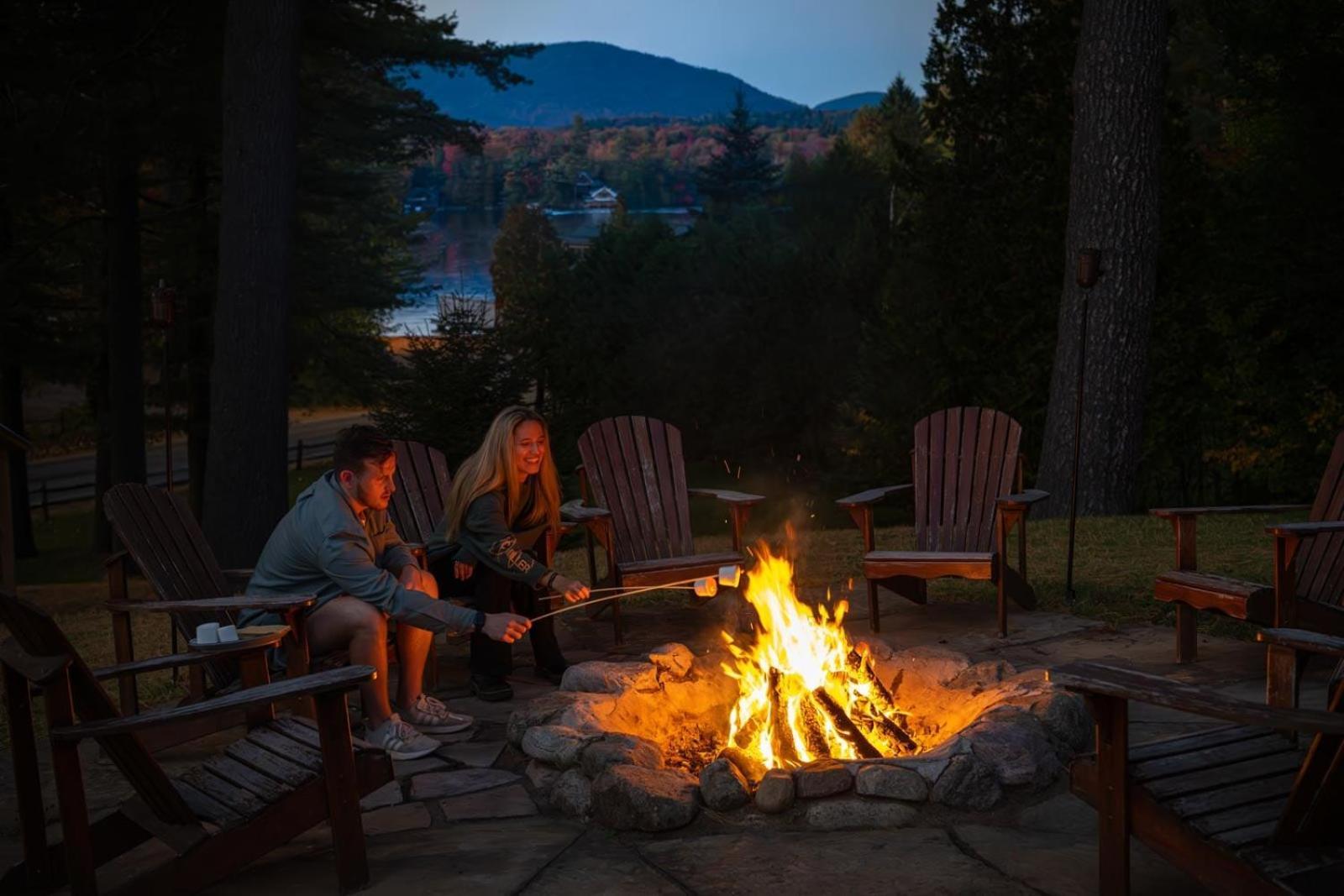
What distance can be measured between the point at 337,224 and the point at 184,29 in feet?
41.4

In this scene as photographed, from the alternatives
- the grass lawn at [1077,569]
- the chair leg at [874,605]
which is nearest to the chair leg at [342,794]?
the grass lawn at [1077,569]

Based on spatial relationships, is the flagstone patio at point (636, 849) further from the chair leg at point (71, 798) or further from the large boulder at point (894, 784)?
the chair leg at point (71, 798)

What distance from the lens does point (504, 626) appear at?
4.09 meters

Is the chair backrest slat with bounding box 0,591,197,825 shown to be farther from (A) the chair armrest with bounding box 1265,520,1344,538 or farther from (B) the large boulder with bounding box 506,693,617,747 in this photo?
(A) the chair armrest with bounding box 1265,520,1344,538

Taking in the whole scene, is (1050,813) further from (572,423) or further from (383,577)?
(572,423)

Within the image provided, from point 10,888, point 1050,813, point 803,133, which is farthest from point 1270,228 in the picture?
point 803,133

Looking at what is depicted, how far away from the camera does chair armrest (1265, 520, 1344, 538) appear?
461 cm

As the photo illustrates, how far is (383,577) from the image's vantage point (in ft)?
13.8

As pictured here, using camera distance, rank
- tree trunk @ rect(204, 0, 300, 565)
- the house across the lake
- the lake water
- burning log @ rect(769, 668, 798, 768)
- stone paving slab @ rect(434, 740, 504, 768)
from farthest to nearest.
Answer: the house across the lake, the lake water, tree trunk @ rect(204, 0, 300, 565), stone paving slab @ rect(434, 740, 504, 768), burning log @ rect(769, 668, 798, 768)

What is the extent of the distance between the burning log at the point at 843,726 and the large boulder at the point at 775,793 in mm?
381

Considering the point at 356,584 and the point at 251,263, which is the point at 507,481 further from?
the point at 251,263

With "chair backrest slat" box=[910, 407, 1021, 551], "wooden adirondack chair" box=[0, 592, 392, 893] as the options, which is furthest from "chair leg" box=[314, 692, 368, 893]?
"chair backrest slat" box=[910, 407, 1021, 551]

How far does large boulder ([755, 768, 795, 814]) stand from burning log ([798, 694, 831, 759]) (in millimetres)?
451

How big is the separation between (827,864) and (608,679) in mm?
1478
